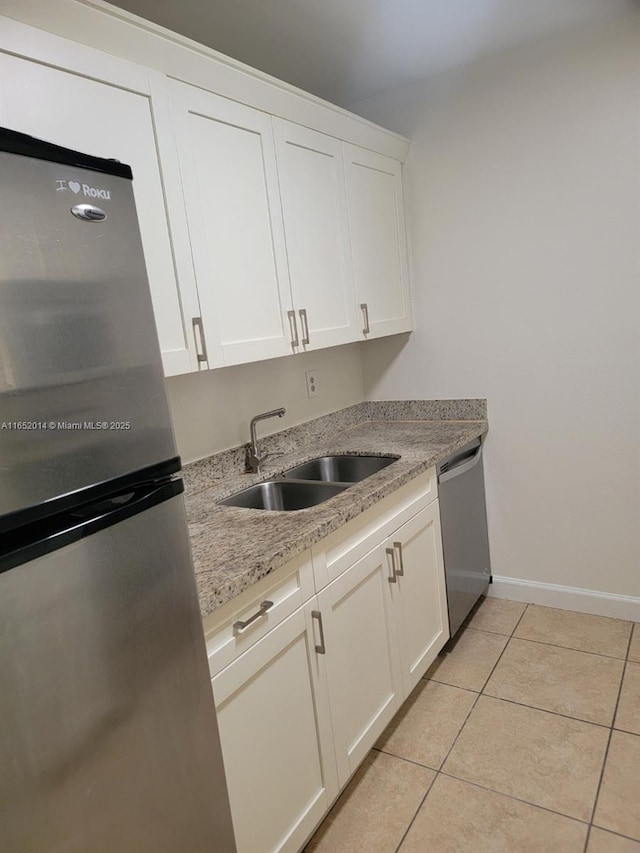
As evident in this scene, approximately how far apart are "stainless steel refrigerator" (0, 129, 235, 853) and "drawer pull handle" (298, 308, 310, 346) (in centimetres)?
116

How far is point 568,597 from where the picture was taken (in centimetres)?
266

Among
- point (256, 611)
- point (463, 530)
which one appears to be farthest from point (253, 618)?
point (463, 530)

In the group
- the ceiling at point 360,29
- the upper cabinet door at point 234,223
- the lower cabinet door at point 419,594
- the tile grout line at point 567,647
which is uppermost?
the ceiling at point 360,29

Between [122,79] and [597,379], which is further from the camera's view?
[597,379]

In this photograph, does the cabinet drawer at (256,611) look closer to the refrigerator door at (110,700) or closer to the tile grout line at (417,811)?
the refrigerator door at (110,700)

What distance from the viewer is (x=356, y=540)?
1731 millimetres

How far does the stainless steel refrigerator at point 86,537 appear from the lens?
2.45ft

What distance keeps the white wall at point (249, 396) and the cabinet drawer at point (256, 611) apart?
75 centimetres

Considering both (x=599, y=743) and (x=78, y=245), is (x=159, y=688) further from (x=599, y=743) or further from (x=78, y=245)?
(x=599, y=743)

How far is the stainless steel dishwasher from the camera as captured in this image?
2.35m

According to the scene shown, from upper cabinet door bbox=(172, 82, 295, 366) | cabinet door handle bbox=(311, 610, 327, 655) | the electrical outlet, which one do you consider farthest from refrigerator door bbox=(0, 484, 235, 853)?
the electrical outlet

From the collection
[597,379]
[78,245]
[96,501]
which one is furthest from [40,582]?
[597,379]

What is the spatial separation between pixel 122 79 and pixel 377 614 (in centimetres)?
170

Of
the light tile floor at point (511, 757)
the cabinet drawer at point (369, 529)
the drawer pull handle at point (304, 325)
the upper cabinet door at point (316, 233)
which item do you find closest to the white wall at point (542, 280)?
the light tile floor at point (511, 757)
